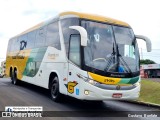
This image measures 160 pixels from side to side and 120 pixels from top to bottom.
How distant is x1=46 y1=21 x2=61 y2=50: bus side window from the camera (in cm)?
1265

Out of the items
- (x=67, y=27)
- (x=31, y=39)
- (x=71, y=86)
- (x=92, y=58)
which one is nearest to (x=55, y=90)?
(x=71, y=86)

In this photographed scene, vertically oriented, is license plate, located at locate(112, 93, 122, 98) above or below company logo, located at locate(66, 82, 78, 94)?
below

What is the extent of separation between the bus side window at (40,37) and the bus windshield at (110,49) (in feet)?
13.4

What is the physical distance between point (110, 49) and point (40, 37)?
17.9 feet

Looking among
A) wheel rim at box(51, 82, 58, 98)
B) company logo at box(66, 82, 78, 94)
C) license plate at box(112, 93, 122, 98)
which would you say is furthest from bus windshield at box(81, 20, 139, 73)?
wheel rim at box(51, 82, 58, 98)

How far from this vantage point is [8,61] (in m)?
23.1

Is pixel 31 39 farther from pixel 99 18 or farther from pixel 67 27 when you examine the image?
pixel 99 18

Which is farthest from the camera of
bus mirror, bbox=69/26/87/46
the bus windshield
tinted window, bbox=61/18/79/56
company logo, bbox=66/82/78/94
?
tinted window, bbox=61/18/79/56

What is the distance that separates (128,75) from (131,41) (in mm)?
1508

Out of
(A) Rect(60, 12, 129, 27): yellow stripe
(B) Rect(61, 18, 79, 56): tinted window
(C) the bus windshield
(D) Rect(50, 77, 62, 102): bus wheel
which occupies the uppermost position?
(A) Rect(60, 12, 129, 27): yellow stripe

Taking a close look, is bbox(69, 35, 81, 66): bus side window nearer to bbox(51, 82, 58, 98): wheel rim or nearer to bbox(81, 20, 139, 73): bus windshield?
bbox(81, 20, 139, 73): bus windshield

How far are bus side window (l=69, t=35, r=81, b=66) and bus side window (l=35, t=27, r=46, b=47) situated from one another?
3534 mm

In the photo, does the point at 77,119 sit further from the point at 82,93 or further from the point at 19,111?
the point at 19,111

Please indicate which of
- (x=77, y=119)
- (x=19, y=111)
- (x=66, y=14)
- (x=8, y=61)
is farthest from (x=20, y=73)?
(x=77, y=119)
